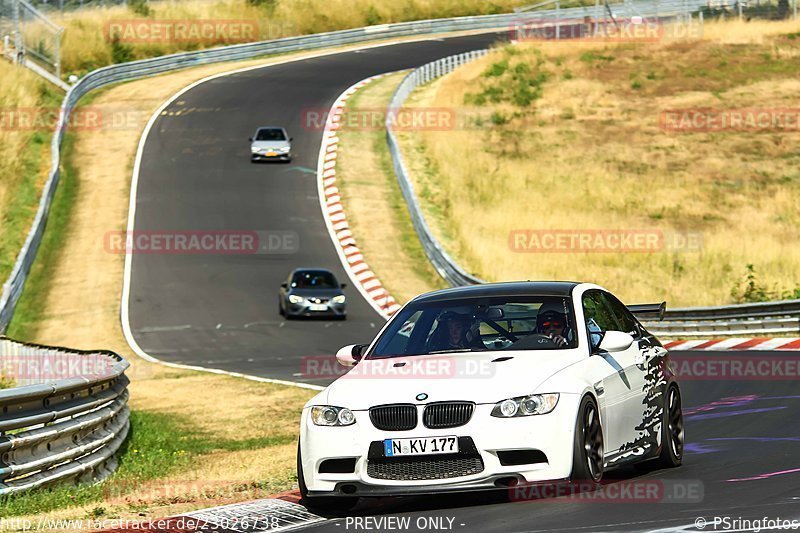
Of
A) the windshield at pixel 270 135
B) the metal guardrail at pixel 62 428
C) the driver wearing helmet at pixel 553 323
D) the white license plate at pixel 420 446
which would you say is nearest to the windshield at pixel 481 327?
the driver wearing helmet at pixel 553 323

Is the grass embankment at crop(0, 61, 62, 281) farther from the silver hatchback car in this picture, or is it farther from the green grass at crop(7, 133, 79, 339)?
the silver hatchback car

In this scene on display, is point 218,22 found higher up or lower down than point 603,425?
higher up

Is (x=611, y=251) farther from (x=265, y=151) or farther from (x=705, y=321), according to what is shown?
(x=265, y=151)

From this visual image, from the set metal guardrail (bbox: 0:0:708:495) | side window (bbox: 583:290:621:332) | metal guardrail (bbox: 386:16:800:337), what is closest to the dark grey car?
metal guardrail (bbox: 386:16:800:337)

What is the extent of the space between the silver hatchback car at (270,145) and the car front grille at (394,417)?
40.1m

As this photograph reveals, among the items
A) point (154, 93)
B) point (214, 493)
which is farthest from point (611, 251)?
point (214, 493)

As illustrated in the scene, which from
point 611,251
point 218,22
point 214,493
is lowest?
point 611,251

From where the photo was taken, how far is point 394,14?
82750 mm

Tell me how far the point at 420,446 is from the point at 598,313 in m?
2.53

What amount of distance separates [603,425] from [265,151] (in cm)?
4000

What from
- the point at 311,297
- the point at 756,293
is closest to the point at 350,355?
the point at 311,297

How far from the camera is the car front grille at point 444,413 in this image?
894 cm

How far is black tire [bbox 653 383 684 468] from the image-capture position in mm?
10871

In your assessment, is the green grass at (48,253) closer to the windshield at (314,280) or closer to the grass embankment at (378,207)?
the windshield at (314,280)
